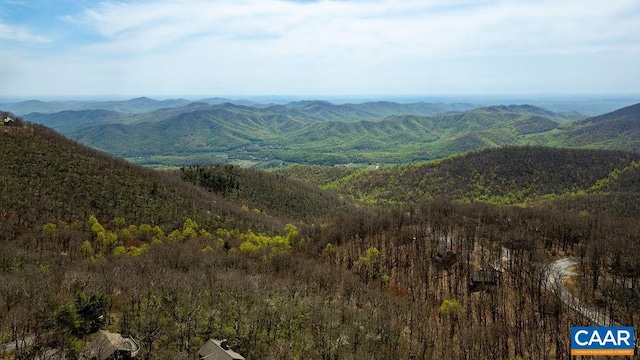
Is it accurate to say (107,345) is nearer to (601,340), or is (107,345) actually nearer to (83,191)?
(601,340)

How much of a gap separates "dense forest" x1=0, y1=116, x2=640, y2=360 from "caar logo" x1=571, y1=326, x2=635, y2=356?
7612mm

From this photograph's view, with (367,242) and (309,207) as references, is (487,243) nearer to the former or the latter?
(367,242)

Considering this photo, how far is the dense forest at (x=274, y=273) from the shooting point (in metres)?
51.0

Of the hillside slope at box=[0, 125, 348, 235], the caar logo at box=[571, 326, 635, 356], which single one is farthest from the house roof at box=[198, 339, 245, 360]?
the hillside slope at box=[0, 125, 348, 235]

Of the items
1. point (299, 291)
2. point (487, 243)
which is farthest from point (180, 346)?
point (487, 243)

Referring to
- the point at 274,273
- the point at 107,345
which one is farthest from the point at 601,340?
the point at 107,345

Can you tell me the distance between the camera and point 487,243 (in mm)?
100062

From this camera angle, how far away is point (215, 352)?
44.7 metres

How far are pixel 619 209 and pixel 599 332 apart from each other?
135 m

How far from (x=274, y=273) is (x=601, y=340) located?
55341mm

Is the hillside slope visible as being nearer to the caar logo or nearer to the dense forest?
the dense forest

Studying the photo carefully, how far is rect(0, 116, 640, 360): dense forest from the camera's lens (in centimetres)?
5097

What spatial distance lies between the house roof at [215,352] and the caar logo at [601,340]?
39.6 metres

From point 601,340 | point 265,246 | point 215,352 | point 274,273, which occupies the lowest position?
point 265,246
